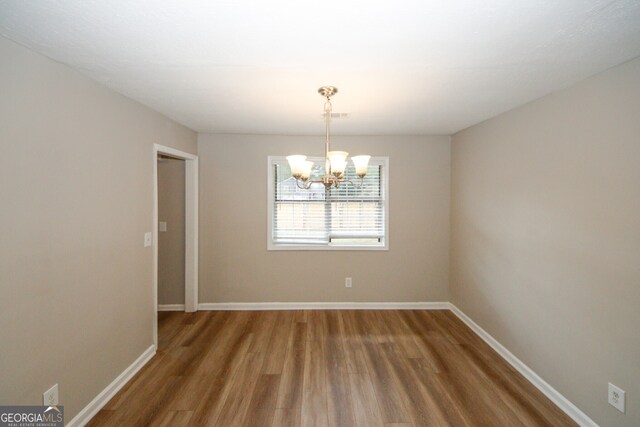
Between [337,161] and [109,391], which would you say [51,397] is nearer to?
[109,391]

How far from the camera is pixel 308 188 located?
2.12 metres

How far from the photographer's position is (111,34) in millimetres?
1424

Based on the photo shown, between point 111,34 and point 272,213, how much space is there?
8.42ft

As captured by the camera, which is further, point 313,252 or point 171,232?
point 313,252

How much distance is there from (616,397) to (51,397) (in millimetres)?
3471

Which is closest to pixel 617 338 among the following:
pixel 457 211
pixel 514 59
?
pixel 514 59

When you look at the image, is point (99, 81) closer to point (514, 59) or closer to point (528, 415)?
point (514, 59)

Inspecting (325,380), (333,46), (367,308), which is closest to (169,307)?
(325,380)

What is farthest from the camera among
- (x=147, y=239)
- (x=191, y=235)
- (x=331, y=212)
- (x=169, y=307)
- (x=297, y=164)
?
(x=331, y=212)

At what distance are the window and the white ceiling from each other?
4.94ft

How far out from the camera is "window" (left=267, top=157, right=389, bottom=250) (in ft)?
12.6

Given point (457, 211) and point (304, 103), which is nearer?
point (304, 103)

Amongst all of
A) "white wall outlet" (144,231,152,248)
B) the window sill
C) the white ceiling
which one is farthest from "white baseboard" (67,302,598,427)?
the white ceiling

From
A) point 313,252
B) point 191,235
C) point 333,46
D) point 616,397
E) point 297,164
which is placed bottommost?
point 616,397
